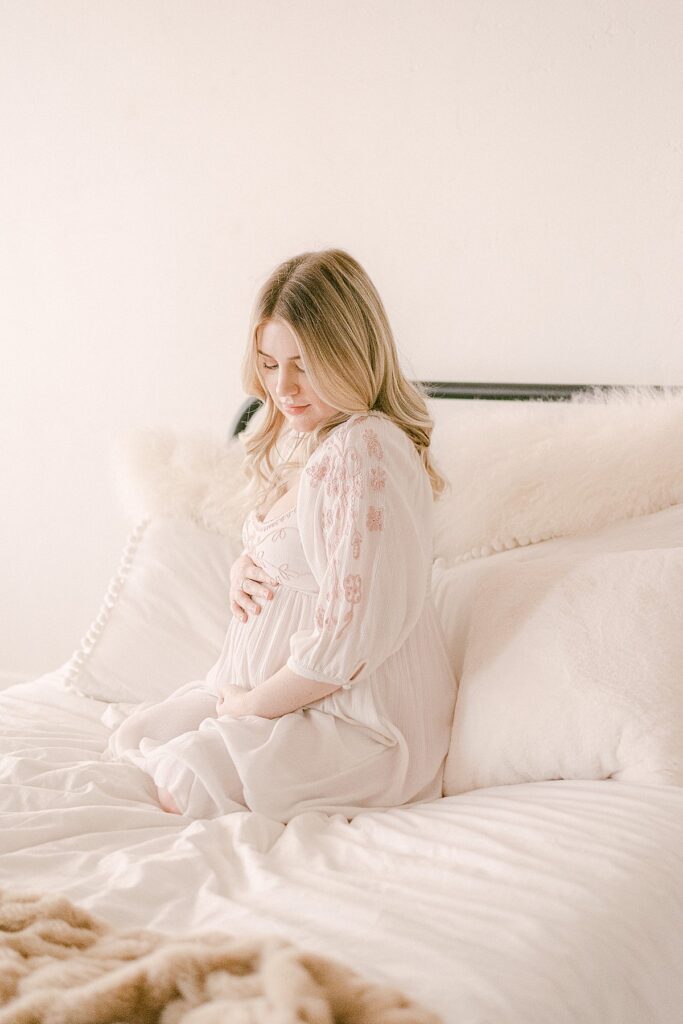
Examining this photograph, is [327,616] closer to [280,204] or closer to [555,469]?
[555,469]

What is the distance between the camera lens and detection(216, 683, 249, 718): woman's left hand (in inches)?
58.9

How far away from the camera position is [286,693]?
4.75ft

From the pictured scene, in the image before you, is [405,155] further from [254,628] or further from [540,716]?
[540,716]

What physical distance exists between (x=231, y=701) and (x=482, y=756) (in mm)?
365

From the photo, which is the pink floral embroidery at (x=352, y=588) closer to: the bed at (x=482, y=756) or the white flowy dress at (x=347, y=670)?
the white flowy dress at (x=347, y=670)

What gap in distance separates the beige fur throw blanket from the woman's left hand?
545mm

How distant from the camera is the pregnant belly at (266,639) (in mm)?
1556

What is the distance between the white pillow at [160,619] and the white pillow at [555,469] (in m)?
0.44

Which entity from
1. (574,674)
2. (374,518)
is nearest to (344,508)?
(374,518)

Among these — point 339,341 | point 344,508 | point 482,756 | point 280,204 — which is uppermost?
point 280,204

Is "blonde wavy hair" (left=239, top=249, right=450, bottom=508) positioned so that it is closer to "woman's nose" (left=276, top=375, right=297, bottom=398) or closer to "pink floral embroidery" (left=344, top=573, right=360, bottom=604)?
"woman's nose" (left=276, top=375, right=297, bottom=398)

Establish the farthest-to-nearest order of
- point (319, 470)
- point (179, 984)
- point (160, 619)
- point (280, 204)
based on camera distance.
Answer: point (280, 204) → point (160, 619) → point (319, 470) → point (179, 984)

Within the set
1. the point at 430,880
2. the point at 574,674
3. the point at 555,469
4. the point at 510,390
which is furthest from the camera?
the point at 510,390

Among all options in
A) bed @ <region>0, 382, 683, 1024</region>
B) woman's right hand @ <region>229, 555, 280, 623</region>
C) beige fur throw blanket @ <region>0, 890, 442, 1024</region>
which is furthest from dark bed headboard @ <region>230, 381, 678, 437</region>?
beige fur throw blanket @ <region>0, 890, 442, 1024</region>
